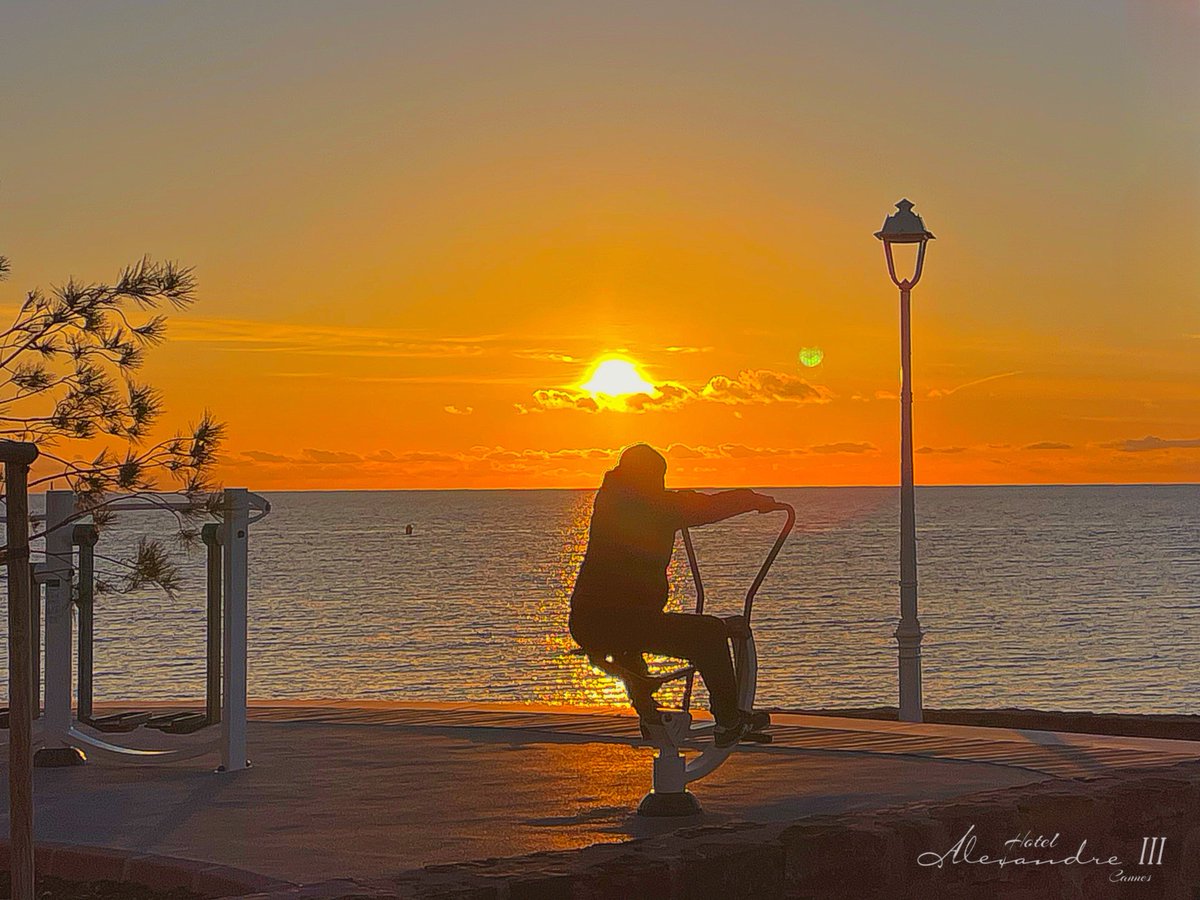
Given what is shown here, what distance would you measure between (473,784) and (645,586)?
6.09 feet

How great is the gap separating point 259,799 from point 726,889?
377 cm

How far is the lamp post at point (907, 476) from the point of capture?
44.3 ft

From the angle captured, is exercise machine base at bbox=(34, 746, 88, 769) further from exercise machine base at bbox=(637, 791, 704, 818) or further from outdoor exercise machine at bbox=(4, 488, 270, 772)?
exercise machine base at bbox=(637, 791, 704, 818)

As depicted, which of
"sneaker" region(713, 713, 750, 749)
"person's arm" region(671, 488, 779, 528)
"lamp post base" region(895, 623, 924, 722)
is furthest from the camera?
"lamp post base" region(895, 623, 924, 722)

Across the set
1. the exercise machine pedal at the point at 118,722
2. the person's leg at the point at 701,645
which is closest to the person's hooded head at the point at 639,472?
the person's leg at the point at 701,645

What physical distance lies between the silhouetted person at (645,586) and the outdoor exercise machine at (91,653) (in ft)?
7.75

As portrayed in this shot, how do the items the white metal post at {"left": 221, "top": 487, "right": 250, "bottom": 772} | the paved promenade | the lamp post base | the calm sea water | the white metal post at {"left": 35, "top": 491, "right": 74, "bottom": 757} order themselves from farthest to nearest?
1. the calm sea water
2. the lamp post base
3. the white metal post at {"left": 35, "top": 491, "right": 74, "bottom": 757}
4. the white metal post at {"left": 221, "top": 487, "right": 250, "bottom": 772}
5. the paved promenade

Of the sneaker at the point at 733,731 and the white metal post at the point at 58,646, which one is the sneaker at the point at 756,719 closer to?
the sneaker at the point at 733,731

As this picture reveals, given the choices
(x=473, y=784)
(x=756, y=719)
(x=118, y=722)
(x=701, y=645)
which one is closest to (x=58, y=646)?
(x=118, y=722)

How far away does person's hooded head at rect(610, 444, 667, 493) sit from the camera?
8.07 metres

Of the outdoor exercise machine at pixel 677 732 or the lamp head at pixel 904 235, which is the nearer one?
the outdoor exercise machine at pixel 677 732

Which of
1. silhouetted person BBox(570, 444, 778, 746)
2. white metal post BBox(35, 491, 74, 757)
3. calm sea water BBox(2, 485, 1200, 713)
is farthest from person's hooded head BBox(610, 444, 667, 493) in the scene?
calm sea water BBox(2, 485, 1200, 713)

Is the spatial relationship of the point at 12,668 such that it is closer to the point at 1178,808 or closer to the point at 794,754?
the point at 1178,808

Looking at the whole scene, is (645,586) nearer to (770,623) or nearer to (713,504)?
(713,504)
